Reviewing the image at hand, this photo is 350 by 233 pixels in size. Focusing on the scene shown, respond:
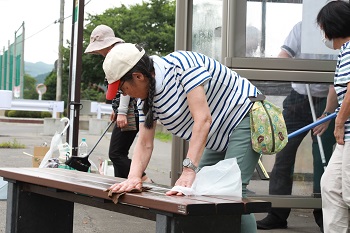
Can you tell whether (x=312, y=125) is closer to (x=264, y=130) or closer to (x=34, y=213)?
(x=264, y=130)

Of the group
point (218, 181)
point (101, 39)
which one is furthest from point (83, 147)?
point (218, 181)

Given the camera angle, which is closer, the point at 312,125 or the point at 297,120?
the point at 312,125

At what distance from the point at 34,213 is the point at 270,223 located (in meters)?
2.37

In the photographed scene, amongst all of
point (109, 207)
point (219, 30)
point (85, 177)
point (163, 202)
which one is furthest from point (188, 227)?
point (219, 30)

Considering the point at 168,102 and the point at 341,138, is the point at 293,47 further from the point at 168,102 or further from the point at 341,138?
the point at 168,102

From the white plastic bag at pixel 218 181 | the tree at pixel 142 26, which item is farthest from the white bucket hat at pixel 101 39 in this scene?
the tree at pixel 142 26

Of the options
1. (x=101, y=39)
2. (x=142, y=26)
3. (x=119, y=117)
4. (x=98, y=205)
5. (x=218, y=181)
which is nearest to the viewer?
(x=218, y=181)

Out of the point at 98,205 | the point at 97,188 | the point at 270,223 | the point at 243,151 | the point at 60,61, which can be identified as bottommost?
the point at 270,223

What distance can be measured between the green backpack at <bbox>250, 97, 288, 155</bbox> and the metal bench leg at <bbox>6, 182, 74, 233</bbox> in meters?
1.78

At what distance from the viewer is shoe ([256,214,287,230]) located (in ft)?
22.5

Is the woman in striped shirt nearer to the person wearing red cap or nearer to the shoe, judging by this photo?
the person wearing red cap

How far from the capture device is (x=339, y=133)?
508cm

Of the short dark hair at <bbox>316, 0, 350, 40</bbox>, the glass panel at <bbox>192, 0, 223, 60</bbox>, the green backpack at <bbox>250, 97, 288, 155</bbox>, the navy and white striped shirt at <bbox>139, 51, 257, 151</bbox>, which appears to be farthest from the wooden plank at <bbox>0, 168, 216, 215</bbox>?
the glass panel at <bbox>192, 0, 223, 60</bbox>

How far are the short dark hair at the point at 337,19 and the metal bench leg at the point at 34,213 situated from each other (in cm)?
217
